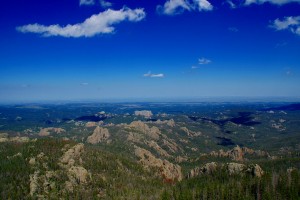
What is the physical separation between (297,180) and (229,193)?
4175 cm

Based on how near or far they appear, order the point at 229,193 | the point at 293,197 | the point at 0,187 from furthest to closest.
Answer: the point at 0,187 → the point at 229,193 → the point at 293,197

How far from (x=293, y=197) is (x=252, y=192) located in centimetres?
2657

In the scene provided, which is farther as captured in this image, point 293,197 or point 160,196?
point 160,196

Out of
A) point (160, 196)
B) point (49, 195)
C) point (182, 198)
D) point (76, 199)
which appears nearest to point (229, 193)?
point (182, 198)

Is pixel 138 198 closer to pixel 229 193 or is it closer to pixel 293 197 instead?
pixel 229 193

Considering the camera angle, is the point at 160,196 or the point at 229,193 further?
the point at 160,196

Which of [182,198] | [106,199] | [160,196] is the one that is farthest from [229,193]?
[106,199]

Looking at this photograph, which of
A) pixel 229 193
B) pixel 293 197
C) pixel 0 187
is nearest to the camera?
pixel 293 197

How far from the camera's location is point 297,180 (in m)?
193

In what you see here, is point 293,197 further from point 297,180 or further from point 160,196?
point 160,196

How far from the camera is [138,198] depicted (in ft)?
648

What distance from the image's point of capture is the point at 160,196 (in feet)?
655

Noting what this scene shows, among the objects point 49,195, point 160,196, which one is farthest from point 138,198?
point 49,195

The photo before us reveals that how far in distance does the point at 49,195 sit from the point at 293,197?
Answer: 13484 centimetres
